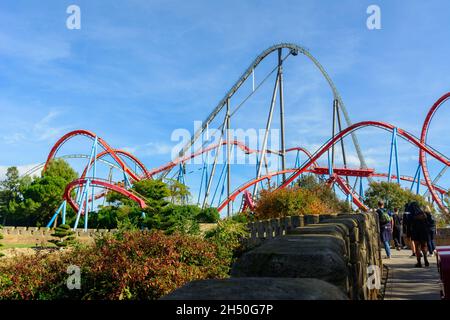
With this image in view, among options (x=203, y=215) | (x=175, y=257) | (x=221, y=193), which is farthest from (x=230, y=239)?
(x=221, y=193)

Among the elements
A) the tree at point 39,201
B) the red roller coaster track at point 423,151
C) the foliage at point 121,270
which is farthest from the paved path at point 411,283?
the tree at point 39,201

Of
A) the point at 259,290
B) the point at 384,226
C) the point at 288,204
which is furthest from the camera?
the point at 288,204

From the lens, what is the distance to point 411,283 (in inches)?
239

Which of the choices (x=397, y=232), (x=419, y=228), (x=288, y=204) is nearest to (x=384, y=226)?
(x=419, y=228)

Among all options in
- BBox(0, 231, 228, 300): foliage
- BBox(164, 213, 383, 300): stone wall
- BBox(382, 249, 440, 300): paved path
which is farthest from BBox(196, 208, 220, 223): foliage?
BBox(164, 213, 383, 300): stone wall

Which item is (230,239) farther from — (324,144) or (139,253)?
(324,144)

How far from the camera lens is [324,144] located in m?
30.8

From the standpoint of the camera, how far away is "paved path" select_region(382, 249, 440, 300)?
5086 millimetres

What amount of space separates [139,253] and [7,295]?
224cm

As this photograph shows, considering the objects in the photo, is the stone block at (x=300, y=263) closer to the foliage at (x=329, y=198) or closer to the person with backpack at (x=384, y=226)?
the person with backpack at (x=384, y=226)

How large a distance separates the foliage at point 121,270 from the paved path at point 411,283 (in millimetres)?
2752

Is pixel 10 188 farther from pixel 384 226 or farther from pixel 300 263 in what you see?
pixel 300 263

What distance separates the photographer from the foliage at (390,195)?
98.7 feet

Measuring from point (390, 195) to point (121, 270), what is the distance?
28.5m
